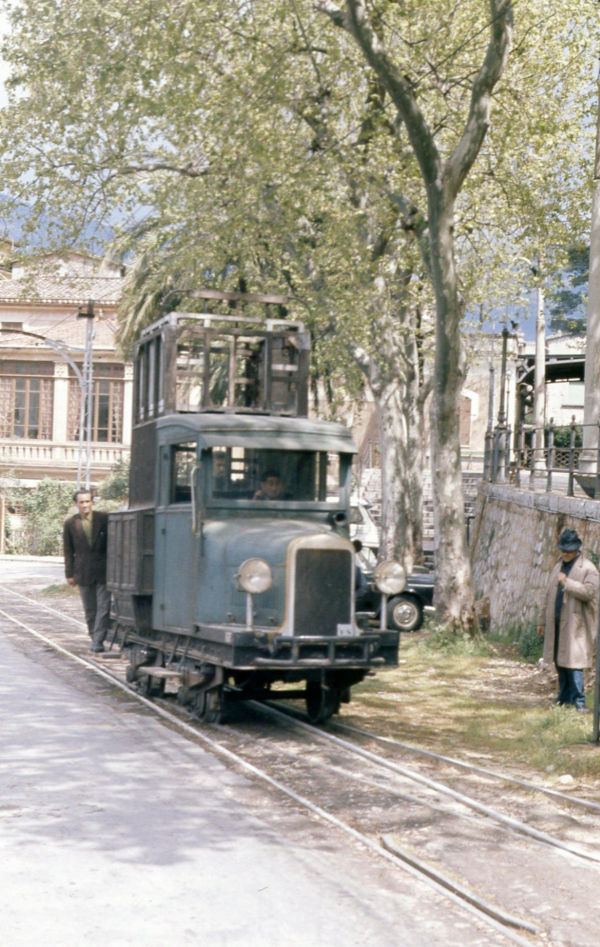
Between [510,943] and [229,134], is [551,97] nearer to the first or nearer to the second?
[229,134]

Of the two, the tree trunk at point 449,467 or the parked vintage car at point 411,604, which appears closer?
the tree trunk at point 449,467

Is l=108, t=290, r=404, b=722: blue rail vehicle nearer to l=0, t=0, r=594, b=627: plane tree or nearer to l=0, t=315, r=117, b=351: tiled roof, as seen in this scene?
l=0, t=0, r=594, b=627: plane tree

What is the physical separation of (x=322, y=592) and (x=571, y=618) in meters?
2.74

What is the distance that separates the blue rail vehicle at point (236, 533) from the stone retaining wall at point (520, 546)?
4776 millimetres

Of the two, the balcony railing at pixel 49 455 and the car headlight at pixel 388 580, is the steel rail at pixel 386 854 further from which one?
the balcony railing at pixel 49 455

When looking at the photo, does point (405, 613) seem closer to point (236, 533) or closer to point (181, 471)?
point (181, 471)

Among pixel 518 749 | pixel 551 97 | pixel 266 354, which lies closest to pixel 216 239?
pixel 551 97

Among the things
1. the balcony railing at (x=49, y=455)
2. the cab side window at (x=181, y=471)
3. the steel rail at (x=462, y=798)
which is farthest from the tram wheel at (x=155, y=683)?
the balcony railing at (x=49, y=455)

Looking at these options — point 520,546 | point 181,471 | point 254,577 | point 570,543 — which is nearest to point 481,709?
point 570,543

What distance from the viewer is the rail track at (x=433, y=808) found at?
291 inches

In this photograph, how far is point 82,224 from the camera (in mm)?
25625

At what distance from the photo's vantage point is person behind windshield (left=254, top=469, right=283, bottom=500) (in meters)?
13.2

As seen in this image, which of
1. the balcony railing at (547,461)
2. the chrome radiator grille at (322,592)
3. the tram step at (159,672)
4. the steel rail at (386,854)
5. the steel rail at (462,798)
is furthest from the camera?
the balcony railing at (547,461)

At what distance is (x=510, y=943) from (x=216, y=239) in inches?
780
